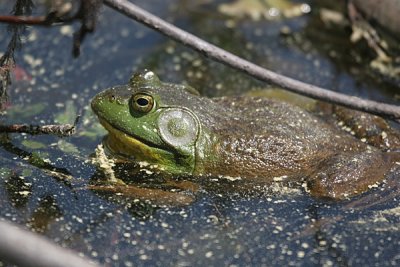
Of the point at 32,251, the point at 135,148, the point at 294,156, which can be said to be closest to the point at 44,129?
the point at 135,148

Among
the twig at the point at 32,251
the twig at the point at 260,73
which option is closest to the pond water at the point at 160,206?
the twig at the point at 260,73

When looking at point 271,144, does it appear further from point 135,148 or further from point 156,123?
point 135,148

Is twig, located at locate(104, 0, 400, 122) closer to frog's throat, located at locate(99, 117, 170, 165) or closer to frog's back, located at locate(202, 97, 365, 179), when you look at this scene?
frog's back, located at locate(202, 97, 365, 179)

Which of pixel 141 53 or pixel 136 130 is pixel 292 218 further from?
pixel 141 53

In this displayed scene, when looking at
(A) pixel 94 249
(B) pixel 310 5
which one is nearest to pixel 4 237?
(A) pixel 94 249

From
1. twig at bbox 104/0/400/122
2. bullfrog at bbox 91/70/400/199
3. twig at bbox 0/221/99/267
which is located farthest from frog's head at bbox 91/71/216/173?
twig at bbox 0/221/99/267

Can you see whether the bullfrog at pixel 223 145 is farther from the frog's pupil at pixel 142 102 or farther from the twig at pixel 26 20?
the twig at pixel 26 20
